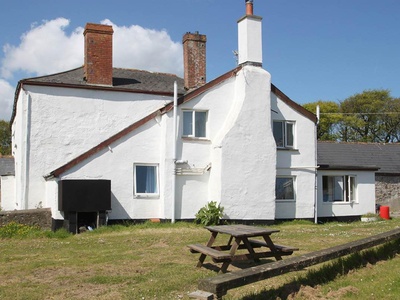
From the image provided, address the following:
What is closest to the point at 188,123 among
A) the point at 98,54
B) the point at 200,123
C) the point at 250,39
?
the point at 200,123

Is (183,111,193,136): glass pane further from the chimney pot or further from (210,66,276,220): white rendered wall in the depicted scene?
the chimney pot

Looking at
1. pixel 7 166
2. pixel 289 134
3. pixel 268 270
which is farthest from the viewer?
pixel 7 166

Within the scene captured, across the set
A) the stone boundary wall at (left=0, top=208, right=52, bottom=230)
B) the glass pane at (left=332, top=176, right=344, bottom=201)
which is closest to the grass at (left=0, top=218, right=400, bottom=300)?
the stone boundary wall at (left=0, top=208, right=52, bottom=230)

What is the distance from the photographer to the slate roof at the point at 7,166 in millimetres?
25212

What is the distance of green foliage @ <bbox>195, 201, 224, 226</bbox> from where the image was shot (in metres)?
18.8

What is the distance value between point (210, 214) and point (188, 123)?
151 inches

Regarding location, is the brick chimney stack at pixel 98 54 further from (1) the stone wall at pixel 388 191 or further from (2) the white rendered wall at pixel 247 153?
(1) the stone wall at pixel 388 191

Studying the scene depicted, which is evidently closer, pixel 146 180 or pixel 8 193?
pixel 146 180

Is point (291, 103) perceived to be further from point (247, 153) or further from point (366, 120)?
point (366, 120)

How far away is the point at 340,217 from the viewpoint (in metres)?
23.6

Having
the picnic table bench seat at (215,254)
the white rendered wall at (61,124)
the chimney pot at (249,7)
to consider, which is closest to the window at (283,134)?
the chimney pot at (249,7)

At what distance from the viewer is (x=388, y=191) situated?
105ft

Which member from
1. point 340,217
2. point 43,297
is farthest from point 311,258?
point 340,217

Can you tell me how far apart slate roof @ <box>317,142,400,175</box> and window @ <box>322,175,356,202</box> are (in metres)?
3.71
